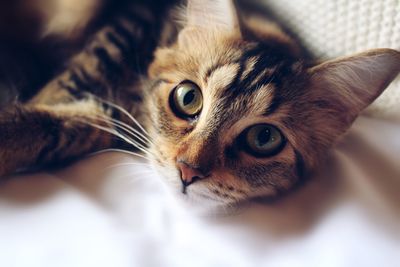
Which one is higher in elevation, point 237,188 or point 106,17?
point 106,17

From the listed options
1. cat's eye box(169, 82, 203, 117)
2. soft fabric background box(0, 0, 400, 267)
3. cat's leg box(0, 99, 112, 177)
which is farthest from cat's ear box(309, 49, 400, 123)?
cat's leg box(0, 99, 112, 177)

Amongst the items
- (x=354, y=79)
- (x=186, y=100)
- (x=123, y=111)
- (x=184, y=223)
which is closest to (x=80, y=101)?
(x=123, y=111)

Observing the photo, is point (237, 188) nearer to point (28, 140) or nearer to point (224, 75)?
point (224, 75)

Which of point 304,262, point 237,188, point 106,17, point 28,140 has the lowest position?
point 304,262

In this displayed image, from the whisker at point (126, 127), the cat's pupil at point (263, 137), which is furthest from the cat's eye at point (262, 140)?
the whisker at point (126, 127)

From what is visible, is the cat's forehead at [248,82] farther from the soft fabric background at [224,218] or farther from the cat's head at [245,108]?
the soft fabric background at [224,218]

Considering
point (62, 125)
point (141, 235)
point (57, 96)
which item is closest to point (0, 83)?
point (57, 96)
